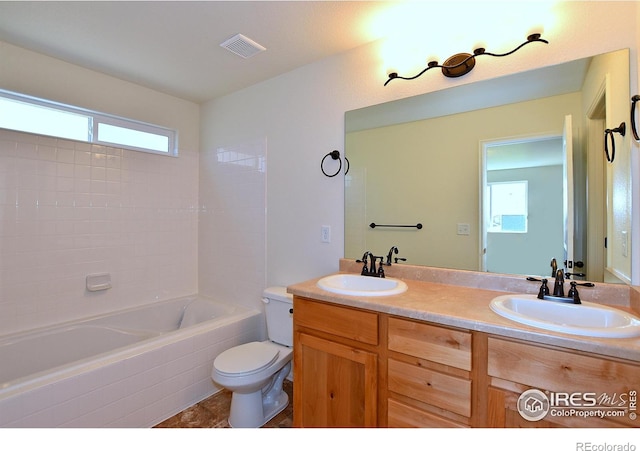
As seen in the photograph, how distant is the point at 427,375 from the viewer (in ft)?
3.82

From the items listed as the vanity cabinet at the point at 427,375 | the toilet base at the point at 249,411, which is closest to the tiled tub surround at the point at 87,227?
the toilet base at the point at 249,411

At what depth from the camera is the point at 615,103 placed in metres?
1.26

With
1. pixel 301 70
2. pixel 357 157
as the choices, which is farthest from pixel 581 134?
pixel 301 70

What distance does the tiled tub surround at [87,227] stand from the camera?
6.63 ft

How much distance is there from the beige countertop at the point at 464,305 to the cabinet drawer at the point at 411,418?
0.37 metres

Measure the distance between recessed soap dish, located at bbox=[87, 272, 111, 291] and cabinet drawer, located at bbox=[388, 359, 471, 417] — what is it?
2322 mm

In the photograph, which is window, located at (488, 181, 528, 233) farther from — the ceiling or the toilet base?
the toilet base

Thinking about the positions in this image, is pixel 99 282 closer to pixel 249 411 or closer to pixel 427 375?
pixel 249 411

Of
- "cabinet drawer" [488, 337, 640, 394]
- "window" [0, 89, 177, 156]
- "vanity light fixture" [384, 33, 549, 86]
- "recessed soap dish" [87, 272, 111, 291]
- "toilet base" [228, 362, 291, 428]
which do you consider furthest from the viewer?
"recessed soap dish" [87, 272, 111, 291]

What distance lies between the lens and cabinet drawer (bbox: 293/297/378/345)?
1303mm

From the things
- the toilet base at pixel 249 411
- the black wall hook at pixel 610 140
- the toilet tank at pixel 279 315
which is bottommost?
the toilet base at pixel 249 411

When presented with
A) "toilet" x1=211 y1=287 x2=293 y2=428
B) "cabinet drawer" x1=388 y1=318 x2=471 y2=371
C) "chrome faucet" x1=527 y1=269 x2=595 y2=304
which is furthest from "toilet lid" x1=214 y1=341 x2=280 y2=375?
"chrome faucet" x1=527 y1=269 x2=595 y2=304

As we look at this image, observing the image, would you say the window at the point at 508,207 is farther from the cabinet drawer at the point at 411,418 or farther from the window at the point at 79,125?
the window at the point at 79,125

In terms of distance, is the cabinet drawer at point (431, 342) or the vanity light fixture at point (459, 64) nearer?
the cabinet drawer at point (431, 342)
